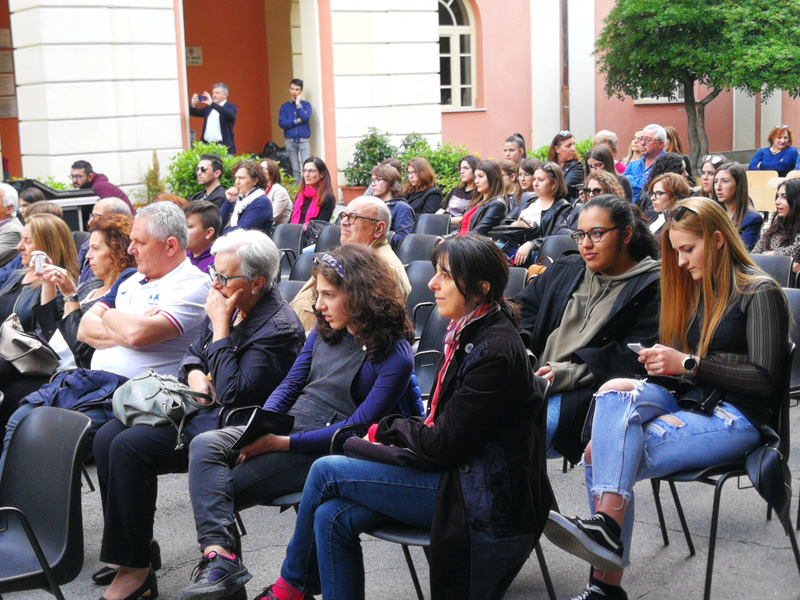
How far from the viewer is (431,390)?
10.5 feet

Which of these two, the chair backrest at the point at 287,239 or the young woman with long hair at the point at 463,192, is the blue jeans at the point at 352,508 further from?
the young woman with long hair at the point at 463,192

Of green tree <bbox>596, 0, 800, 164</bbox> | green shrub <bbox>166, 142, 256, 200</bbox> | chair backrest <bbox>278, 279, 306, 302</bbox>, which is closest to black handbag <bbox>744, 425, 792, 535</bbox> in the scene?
chair backrest <bbox>278, 279, 306, 302</bbox>

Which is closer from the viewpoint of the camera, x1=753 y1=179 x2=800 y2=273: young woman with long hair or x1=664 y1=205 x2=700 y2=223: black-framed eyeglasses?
x1=664 y1=205 x2=700 y2=223: black-framed eyeglasses

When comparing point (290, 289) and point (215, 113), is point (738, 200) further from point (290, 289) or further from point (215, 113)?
point (215, 113)

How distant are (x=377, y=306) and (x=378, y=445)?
602 millimetres

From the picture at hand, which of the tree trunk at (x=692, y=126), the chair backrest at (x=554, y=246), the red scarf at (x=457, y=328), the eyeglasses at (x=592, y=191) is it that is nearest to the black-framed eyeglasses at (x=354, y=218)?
the chair backrest at (x=554, y=246)

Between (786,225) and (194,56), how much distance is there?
42.6 ft

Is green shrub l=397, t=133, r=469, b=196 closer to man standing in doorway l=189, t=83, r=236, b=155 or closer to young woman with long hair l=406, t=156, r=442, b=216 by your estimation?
man standing in doorway l=189, t=83, r=236, b=155

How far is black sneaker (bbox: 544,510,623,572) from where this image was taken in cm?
273

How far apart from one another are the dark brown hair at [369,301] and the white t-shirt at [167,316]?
850 millimetres

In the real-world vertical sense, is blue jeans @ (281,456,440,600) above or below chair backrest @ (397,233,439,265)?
below

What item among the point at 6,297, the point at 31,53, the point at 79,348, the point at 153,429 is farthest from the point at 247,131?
the point at 153,429

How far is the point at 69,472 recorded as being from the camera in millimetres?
2830

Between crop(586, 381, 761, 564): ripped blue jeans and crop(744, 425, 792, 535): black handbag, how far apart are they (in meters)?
0.08
